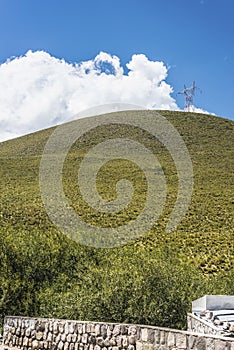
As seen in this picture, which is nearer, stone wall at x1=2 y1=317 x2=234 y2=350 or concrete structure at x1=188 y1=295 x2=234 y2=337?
stone wall at x1=2 y1=317 x2=234 y2=350

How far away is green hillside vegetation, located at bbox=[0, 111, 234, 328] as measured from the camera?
757 inches

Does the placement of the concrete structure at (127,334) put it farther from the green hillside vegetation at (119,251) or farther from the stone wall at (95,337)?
the green hillside vegetation at (119,251)

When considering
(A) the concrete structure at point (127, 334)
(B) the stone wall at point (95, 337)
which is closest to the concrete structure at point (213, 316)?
(A) the concrete structure at point (127, 334)

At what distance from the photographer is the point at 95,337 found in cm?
1009

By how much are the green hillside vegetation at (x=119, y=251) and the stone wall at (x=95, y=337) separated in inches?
238

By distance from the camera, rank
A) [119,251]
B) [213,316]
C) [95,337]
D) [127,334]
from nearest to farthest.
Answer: [127,334] → [95,337] → [213,316] → [119,251]

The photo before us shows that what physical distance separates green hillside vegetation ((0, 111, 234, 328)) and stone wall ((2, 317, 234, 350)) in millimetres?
6035

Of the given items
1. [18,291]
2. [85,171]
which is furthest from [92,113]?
[18,291]

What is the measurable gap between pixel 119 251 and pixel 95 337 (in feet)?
66.3

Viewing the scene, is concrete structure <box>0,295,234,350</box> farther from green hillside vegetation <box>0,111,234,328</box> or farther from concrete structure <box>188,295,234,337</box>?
green hillside vegetation <box>0,111,234,328</box>

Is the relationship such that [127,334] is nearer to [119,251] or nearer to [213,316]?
[213,316]

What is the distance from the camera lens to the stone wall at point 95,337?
7.79 m

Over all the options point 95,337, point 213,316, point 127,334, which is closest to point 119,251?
point 213,316

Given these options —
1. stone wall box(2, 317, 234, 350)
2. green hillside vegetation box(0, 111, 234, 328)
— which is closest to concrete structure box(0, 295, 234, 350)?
stone wall box(2, 317, 234, 350)
